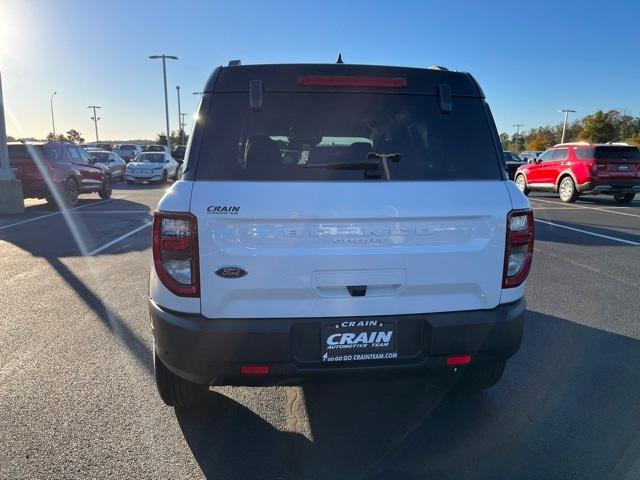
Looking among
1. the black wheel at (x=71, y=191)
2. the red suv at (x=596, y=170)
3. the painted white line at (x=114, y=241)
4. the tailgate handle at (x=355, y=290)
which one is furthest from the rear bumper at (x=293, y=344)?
the red suv at (x=596, y=170)

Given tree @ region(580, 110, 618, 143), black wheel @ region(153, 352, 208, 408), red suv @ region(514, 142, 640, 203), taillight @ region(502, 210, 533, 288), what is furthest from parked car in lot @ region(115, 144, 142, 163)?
tree @ region(580, 110, 618, 143)

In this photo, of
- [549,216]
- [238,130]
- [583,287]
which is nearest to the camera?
[238,130]

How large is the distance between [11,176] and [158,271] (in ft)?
41.1

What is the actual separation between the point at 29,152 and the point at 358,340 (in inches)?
533

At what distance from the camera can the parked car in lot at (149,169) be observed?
2306cm

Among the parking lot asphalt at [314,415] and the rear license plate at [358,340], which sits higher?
the rear license plate at [358,340]

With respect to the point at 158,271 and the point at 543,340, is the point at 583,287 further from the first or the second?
the point at 158,271

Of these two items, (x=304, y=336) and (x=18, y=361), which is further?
(x=18, y=361)

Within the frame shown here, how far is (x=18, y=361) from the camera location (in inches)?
149

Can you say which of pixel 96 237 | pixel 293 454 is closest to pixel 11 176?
pixel 96 237

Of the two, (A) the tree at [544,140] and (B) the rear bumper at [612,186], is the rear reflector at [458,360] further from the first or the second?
(A) the tree at [544,140]

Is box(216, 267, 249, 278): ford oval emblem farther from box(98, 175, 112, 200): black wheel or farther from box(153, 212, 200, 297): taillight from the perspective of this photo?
box(98, 175, 112, 200): black wheel

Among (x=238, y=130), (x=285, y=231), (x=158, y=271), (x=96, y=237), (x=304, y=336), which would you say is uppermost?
(x=238, y=130)

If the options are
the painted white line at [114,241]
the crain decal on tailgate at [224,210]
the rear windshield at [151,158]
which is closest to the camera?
the crain decal on tailgate at [224,210]
